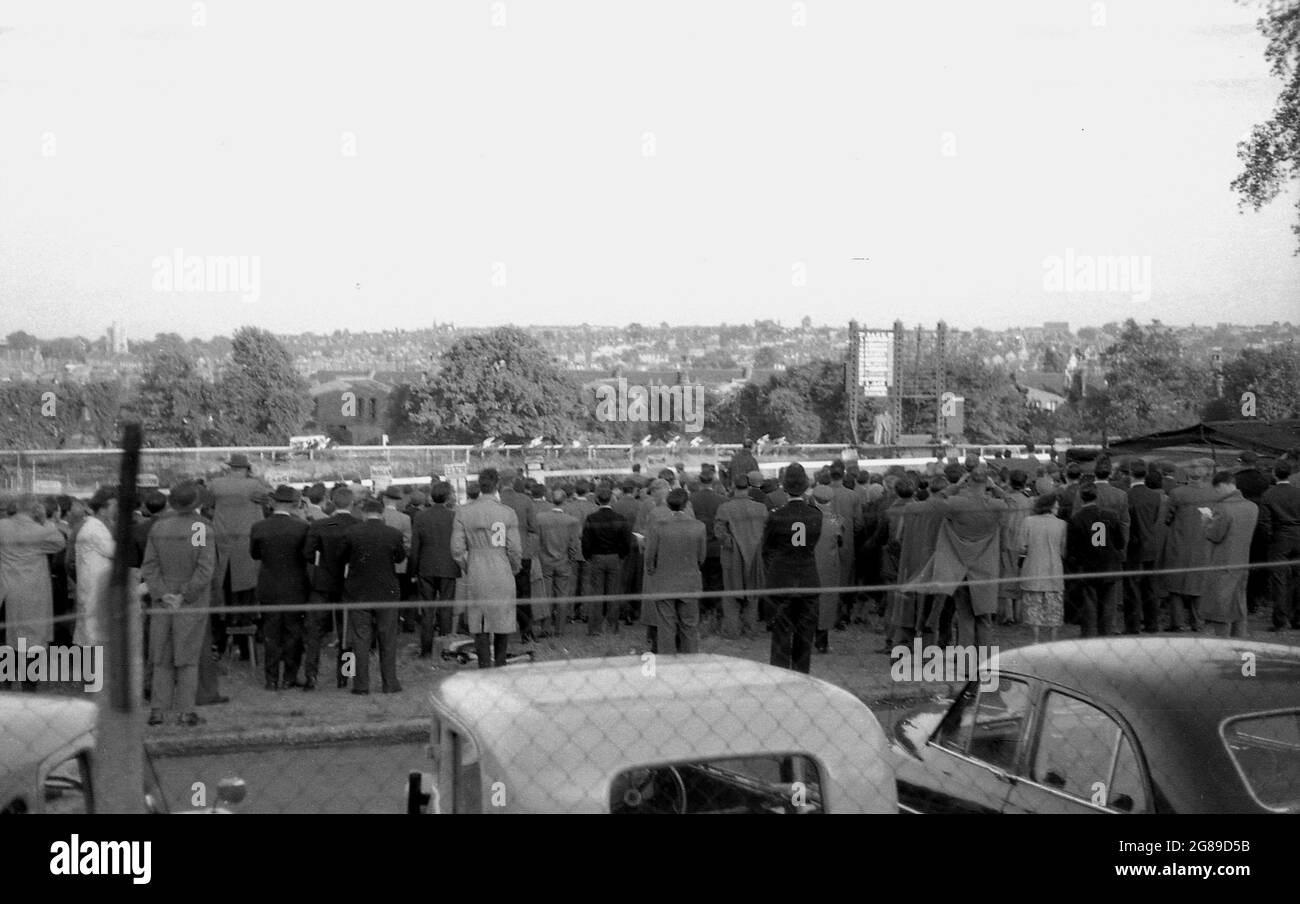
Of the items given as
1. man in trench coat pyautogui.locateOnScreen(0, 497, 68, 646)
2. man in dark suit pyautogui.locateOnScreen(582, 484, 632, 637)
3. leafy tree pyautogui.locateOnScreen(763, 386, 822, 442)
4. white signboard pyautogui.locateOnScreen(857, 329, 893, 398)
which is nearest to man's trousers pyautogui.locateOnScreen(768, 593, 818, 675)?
man in dark suit pyautogui.locateOnScreen(582, 484, 632, 637)

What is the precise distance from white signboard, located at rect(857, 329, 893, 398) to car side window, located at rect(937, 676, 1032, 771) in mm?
64825

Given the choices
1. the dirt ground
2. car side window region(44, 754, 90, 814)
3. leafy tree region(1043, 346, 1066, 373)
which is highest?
leafy tree region(1043, 346, 1066, 373)

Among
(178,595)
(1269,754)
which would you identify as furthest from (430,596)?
(1269,754)

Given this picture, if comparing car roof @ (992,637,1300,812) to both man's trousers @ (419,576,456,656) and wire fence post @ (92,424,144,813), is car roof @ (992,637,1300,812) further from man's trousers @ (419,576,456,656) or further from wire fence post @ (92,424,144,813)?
man's trousers @ (419,576,456,656)

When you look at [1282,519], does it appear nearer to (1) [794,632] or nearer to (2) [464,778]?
(1) [794,632]

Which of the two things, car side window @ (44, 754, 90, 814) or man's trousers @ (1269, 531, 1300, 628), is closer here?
car side window @ (44, 754, 90, 814)

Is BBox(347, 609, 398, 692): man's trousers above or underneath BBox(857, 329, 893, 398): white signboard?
underneath

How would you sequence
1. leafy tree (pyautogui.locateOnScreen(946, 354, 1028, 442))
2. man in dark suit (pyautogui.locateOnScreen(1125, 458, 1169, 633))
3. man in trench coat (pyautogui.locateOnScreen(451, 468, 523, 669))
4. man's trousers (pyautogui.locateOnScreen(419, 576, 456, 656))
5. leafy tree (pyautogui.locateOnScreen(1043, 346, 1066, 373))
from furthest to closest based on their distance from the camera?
1. leafy tree (pyautogui.locateOnScreen(1043, 346, 1066, 373))
2. leafy tree (pyautogui.locateOnScreen(946, 354, 1028, 442))
3. man in dark suit (pyautogui.locateOnScreen(1125, 458, 1169, 633))
4. man's trousers (pyautogui.locateOnScreen(419, 576, 456, 656))
5. man in trench coat (pyautogui.locateOnScreen(451, 468, 523, 669))

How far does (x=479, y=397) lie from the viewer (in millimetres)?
72000

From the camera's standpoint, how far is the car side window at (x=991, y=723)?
15.4ft

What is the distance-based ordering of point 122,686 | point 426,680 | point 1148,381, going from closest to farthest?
point 122,686, point 426,680, point 1148,381

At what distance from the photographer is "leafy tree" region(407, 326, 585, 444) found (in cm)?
7169

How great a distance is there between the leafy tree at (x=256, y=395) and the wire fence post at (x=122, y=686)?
5941 centimetres

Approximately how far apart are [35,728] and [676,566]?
23.0ft
